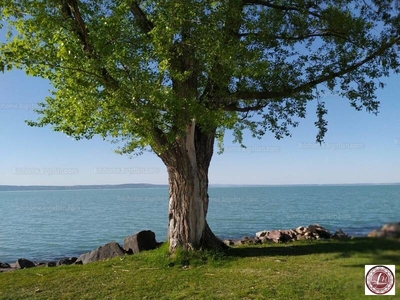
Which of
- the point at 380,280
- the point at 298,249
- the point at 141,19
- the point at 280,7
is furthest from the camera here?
the point at 298,249

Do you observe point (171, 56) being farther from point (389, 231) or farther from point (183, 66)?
point (389, 231)

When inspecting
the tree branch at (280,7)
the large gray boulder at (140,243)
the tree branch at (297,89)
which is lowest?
the large gray boulder at (140,243)

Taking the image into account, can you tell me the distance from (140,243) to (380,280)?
581 inches

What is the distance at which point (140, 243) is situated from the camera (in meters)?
18.2

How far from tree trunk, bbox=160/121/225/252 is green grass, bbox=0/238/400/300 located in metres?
0.65

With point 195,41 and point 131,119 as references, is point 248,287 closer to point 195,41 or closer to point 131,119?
point 131,119

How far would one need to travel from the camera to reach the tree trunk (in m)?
14.7

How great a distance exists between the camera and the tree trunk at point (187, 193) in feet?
48.3

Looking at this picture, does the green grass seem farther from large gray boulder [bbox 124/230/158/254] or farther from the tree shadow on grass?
large gray boulder [bbox 124/230/158/254]

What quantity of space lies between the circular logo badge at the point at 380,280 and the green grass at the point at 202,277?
14.4 ft

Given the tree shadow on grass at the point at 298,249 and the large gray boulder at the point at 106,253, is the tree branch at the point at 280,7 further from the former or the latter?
the large gray boulder at the point at 106,253

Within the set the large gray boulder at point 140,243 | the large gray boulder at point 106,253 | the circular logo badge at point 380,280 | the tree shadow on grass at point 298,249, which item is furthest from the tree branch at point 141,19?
the circular logo badge at point 380,280

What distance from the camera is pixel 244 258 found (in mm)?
14695

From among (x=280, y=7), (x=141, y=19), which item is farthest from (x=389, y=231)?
(x=280, y=7)
